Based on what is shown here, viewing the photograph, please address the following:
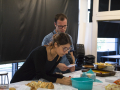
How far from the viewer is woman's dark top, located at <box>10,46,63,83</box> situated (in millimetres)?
1521

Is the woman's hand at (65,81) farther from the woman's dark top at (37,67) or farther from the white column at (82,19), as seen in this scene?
the white column at (82,19)

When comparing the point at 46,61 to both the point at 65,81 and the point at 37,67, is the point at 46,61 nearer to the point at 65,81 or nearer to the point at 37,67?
the point at 37,67

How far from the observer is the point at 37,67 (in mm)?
1511

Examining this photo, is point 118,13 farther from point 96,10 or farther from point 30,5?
point 30,5

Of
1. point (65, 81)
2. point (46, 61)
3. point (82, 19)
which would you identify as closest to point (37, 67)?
point (46, 61)

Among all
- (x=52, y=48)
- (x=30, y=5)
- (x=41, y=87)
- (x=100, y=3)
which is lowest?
(x=41, y=87)

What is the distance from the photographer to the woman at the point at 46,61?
1522 mm

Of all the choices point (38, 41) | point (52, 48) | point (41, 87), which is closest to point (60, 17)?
point (52, 48)

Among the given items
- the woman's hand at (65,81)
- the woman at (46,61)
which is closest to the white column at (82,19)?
the woman at (46,61)

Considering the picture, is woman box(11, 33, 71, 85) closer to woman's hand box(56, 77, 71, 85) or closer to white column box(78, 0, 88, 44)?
woman's hand box(56, 77, 71, 85)

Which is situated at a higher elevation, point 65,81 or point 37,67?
point 37,67

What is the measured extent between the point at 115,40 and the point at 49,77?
6313mm

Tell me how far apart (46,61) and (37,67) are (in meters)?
0.13

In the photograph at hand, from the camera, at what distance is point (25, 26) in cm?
346
